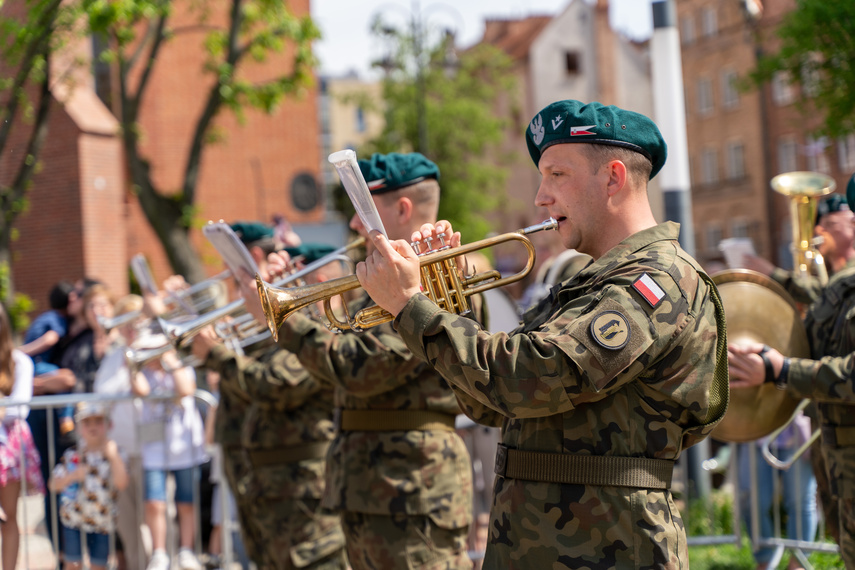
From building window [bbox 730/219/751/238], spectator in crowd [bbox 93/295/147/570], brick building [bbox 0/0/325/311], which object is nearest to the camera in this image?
Answer: spectator in crowd [bbox 93/295/147/570]

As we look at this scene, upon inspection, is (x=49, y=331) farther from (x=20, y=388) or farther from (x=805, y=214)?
(x=805, y=214)

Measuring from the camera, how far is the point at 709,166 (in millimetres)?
43062

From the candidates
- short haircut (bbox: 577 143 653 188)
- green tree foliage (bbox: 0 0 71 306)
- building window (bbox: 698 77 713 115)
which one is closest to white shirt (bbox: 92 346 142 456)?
green tree foliage (bbox: 0 0 71 306)

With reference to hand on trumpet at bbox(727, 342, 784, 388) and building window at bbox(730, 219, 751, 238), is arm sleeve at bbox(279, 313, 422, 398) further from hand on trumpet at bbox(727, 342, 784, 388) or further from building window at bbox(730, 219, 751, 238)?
building window at bbox(730, 219, 751, 238)

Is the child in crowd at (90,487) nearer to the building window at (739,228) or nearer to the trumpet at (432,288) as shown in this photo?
the trumpet at (432,288)

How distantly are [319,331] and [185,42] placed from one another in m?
17.4

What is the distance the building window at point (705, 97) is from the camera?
4222 centimetres

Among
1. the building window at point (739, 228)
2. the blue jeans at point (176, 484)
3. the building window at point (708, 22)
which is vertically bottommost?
the blue jeans at point (176, 484)

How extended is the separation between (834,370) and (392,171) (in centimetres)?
195

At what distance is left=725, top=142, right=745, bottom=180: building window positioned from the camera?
40719 millimetres

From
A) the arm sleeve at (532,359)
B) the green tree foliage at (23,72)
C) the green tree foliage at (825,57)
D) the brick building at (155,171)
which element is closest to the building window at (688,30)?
the brick building at (155,171)

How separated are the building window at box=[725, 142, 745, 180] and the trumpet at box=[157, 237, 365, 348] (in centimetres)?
3872

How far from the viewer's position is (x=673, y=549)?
2541 mm

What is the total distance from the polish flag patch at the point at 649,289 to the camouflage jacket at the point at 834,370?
160 cm
